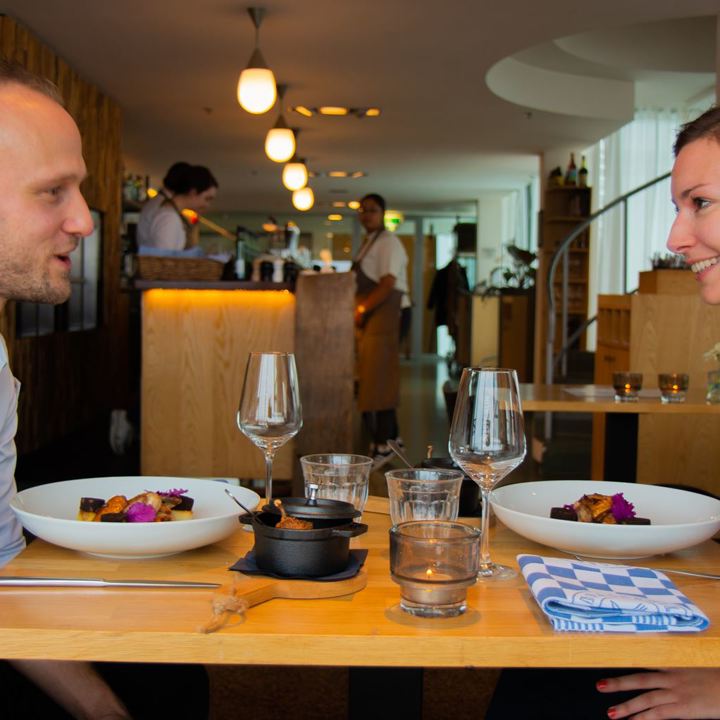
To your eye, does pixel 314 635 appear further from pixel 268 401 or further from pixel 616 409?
pixel 616 409

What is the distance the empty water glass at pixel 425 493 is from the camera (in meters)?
1.34

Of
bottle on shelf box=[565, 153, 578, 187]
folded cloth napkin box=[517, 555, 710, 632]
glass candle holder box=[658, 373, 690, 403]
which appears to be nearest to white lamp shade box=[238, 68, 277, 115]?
glass candle holder box=[658, 373, 690, 403]

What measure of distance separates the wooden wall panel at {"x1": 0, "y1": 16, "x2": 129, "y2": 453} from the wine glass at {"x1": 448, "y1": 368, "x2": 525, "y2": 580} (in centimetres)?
502

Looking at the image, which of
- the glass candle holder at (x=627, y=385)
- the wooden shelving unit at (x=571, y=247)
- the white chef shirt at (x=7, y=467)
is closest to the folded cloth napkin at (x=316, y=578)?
the white chef shirt at (x=7, y=467)


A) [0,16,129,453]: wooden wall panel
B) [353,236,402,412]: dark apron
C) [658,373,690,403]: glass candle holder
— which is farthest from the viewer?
[353,236,402,412]: dark apron

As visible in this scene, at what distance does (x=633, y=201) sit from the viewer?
10922mm

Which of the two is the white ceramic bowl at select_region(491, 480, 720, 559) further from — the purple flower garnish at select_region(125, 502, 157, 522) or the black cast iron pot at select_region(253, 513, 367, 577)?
the purple flower garnish at select_region(125, 502, 157, 522)

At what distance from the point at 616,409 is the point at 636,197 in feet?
26.9

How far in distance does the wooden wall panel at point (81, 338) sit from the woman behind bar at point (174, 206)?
3.38 feet

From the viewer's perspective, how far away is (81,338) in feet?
25.5

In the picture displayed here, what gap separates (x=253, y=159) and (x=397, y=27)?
6.02 meters

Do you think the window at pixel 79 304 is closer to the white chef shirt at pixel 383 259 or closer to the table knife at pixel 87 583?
the white chef shirt at pixel 383 259

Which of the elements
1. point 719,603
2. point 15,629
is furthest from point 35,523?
point 719,603

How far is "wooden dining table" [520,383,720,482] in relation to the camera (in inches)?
128
